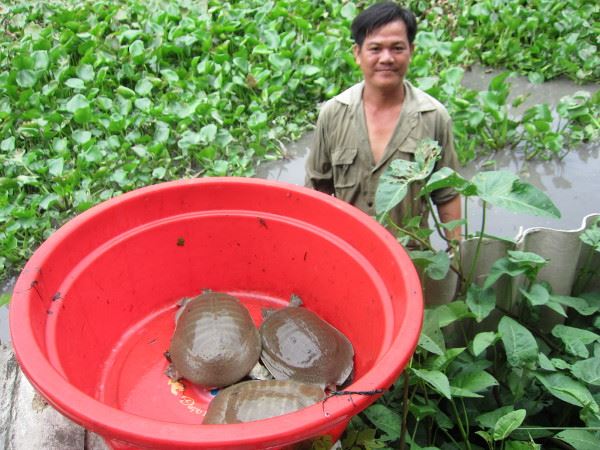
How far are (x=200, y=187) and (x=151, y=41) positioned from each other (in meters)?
2.48

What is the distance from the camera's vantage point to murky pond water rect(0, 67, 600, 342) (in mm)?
2719

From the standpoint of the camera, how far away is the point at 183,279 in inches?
72.9

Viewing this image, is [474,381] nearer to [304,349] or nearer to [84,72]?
[304,349]

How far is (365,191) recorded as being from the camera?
2217 mm

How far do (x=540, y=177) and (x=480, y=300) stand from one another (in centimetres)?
160

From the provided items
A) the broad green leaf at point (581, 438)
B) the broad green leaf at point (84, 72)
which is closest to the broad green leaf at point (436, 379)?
the broad green leaf at point (581, 438)

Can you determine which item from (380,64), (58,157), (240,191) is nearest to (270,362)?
(240,191)

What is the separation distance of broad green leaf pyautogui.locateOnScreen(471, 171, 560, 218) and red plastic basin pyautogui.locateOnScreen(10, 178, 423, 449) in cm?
27

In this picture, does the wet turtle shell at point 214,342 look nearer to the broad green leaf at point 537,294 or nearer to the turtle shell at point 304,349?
the turtle shell at point 304,349

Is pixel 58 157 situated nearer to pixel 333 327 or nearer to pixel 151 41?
pixel 151 41

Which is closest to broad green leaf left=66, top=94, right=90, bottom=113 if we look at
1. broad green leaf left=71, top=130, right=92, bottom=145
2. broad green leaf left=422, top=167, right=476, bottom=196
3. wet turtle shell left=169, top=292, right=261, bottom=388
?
broad green leaf left=71, top=130, right=92, bottom=145

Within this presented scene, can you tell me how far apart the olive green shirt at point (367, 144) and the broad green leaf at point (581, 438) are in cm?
91

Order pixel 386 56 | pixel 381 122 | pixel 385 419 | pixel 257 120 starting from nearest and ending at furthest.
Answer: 1. pixel 385 419
2. pixel 386 56
3. pixel 381 122
4. pixel 257 120

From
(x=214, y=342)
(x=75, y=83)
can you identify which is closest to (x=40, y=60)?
(x=75, y=83)
